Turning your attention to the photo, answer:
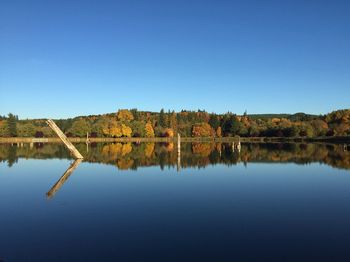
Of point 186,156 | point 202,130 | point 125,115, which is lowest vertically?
point 186,156

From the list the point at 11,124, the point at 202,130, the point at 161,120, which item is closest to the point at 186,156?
the point at 11,124

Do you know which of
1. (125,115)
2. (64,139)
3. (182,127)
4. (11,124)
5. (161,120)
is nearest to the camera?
(64,139)

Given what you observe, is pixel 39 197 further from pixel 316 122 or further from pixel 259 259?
pixel 316 122

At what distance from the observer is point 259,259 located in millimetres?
6941

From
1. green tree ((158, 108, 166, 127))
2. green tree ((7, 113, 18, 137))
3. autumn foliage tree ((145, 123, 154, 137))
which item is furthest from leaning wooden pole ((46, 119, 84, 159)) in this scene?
green tree ((158, 108, 166, 127))

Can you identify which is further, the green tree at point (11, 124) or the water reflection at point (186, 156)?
the green tree at point (11, 124)

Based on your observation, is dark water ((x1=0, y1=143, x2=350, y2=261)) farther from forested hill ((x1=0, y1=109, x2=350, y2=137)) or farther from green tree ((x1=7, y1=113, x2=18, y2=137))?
green tree ((x1=7, y1=113, x2=18, y2=137))

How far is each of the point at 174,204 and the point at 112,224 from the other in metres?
3.15

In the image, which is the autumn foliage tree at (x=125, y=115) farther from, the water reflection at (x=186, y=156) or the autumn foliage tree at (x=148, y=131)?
the water reflection at (x=186, y=156)

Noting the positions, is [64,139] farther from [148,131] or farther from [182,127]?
[182,127]

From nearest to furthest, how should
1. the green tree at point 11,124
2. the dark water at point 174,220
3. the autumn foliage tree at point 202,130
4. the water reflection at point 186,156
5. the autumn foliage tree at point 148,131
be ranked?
the dark water at point 174,220 → the water reflection at point 186,156 → the green tree at point 11,124 → the autumn foliage tree at point 148,131 → the autumn foliage tree at point 202,130

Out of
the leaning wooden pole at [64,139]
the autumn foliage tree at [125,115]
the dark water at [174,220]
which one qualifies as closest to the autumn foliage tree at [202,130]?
the autumn foliage tree at [125,115]

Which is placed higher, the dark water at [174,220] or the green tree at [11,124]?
the green tree at [11,124]

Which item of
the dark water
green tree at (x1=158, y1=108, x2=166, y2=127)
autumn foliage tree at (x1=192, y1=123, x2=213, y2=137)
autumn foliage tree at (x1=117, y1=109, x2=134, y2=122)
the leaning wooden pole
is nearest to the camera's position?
the dark water
